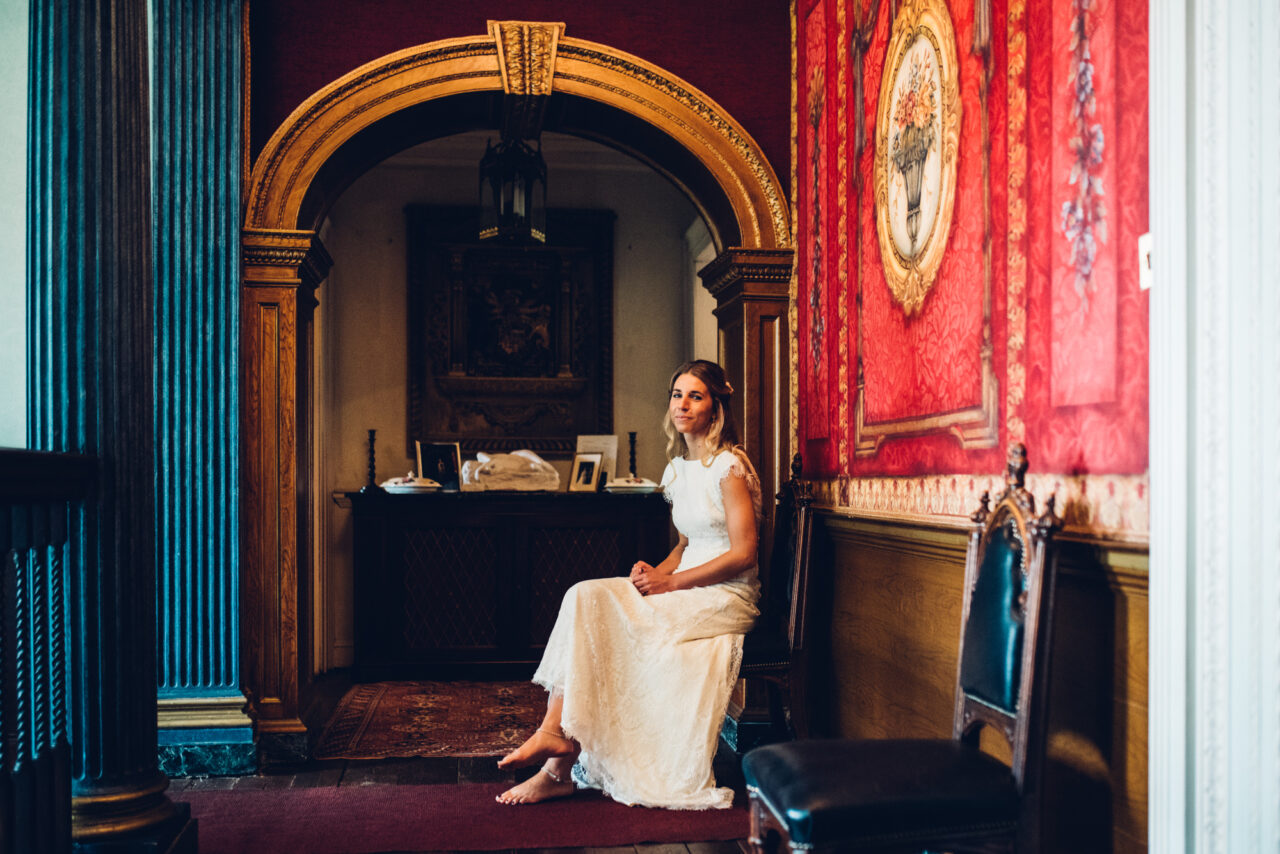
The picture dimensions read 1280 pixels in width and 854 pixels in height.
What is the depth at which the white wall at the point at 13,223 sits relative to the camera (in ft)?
8.46

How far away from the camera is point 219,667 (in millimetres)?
4008

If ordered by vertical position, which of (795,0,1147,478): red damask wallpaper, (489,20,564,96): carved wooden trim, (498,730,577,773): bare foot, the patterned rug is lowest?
the patterned rug

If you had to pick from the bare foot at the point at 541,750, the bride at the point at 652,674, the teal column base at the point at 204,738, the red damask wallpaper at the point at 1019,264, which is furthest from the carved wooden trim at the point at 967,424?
the teal column base at the point at 204,738

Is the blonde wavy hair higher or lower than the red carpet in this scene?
higher

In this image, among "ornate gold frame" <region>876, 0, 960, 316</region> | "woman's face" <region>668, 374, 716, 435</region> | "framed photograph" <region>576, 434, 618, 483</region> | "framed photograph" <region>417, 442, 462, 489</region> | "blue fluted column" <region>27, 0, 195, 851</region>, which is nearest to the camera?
"blue fluted column" <region>27, 0, 195, 851</region>

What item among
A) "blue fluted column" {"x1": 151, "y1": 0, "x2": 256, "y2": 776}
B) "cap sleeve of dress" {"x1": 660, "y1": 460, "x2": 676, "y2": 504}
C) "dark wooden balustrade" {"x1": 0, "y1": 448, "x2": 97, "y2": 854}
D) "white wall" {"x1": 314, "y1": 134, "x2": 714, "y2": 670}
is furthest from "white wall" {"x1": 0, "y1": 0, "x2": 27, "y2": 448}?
"white wall" {"x1": 314, "y1": 134, "x2": 714, "y2": 670}

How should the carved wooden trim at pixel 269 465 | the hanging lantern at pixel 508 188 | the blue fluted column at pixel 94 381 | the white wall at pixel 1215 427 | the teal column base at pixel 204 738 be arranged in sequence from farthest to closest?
the hanging lantern at pixel 508 188 → the carved wooden trim at pixel 269 465 → the teal column base at pixel 204 738 → the blue fluted column at pixel 94 381 → the white wall at pixel 1215 427

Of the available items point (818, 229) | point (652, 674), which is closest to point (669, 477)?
point (652, 674)

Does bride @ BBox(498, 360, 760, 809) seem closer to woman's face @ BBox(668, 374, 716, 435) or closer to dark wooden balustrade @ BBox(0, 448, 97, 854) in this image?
woman's face @ BBox(668, 374, 716, 435)

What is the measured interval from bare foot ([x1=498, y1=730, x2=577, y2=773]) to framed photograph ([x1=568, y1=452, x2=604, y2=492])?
2815 millimetres

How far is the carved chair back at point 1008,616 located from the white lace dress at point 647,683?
1280mm

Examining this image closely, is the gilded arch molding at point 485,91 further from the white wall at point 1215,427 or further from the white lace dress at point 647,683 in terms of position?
the white wall at point 1215,427

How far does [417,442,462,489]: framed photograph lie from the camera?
20.4 feet

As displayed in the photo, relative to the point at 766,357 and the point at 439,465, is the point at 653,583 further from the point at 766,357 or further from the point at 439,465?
the point at 439,465
